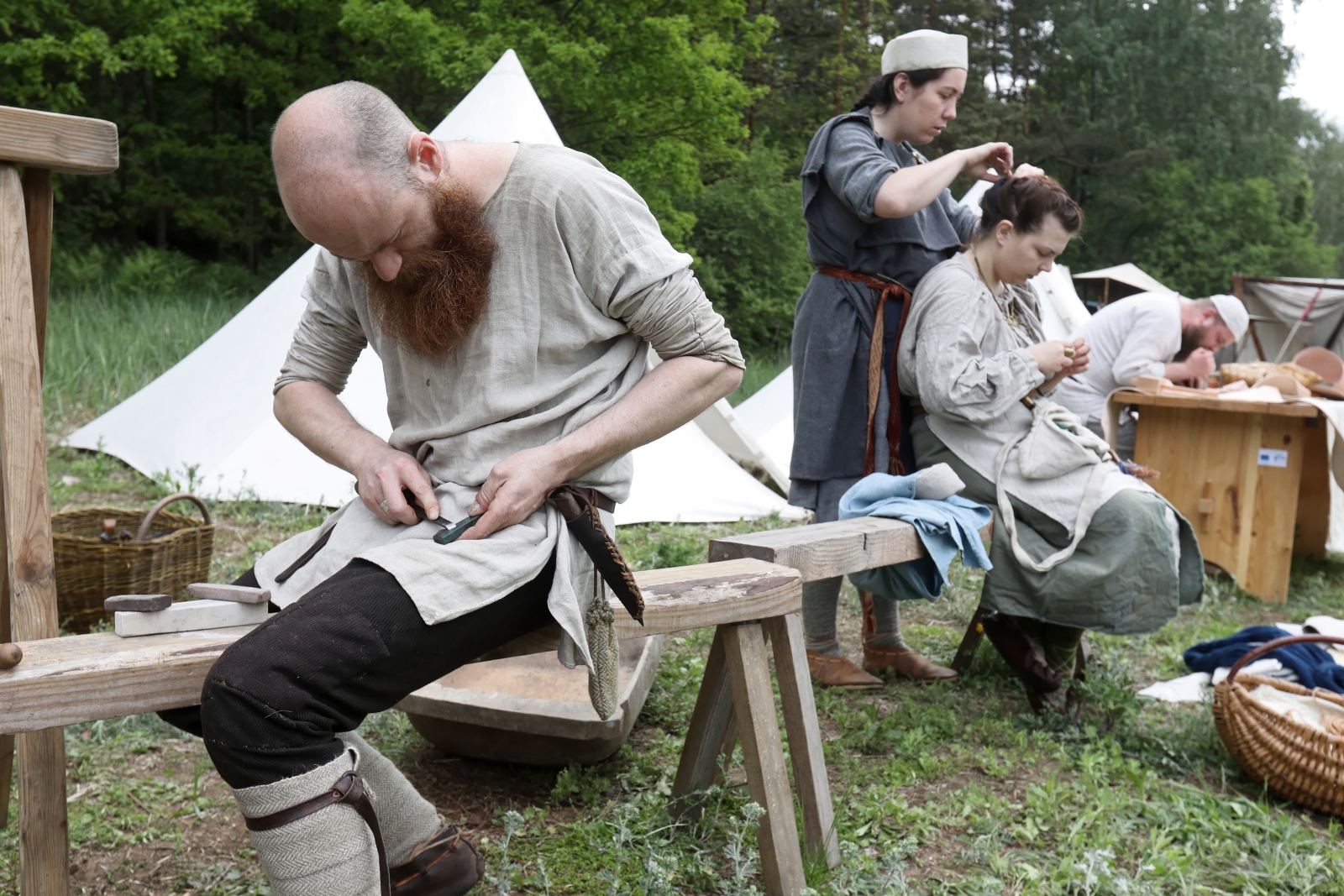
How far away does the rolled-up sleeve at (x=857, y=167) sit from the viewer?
111 inches

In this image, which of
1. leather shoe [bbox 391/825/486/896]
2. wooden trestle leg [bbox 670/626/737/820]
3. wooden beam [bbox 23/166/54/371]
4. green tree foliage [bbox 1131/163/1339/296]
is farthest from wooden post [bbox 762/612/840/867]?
green tree foliage [bbox 1131/163/1339/296]

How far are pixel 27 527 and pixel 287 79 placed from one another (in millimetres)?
12813

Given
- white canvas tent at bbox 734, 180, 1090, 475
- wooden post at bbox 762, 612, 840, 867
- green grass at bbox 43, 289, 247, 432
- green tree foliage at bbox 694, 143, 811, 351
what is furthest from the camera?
green tree foliage at bbox 694, 143, 811, 351

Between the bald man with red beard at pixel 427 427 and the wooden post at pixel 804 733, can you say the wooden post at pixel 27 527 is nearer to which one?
the bald man with red beard at pixel 427 427

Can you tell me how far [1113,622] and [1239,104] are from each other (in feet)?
82.5

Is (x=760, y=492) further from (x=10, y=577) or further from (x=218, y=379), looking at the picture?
(x=10, y=577)

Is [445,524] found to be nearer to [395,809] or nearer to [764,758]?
[395,809]

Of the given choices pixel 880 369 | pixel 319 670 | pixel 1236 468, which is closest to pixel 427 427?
pixel 319 670

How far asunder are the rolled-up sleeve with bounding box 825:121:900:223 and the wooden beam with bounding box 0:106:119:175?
5.74 ft

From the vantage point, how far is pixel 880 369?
2.96 meters

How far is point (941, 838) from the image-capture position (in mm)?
2322

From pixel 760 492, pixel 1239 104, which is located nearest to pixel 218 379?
pixel 760 492

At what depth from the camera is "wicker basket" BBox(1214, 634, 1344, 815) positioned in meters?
2.52

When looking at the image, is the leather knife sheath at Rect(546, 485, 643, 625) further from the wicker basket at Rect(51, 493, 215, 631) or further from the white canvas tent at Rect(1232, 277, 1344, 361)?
the white canvas tent at Rect(1232, 277, 1344, 361)
